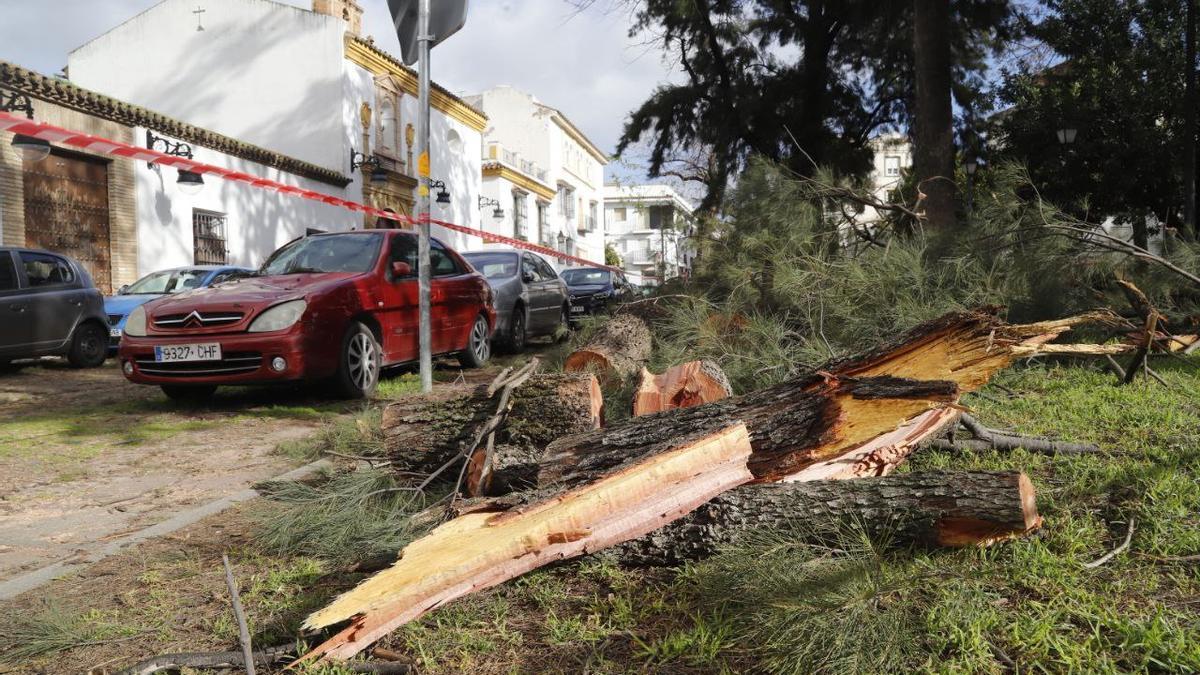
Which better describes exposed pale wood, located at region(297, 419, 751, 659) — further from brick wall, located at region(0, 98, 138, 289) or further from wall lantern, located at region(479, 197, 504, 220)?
wall lantern, located at region(479, 197, 504, 220)

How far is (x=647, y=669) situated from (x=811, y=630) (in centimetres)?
46

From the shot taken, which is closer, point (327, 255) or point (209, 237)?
point (327, 255)

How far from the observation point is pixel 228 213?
19250 millimetres

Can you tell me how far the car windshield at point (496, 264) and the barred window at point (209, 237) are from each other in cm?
839

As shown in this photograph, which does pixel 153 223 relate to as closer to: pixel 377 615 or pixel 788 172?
pixel 788 172

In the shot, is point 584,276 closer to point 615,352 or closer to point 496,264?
point 496,264

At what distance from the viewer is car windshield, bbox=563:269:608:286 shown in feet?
68.5

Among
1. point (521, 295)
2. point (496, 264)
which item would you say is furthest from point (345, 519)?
point (496, 264)

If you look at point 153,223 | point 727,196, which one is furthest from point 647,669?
point 153,223

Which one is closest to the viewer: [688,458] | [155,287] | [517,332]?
[688,458]

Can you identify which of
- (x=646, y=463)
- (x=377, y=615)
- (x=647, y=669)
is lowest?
(x=647, y=669)

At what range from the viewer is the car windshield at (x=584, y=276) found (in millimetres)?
20875

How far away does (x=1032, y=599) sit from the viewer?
248cm

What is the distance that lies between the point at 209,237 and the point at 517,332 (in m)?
10.2
